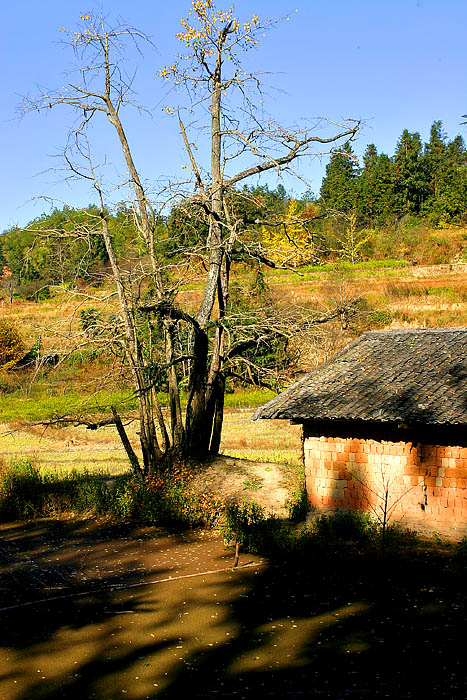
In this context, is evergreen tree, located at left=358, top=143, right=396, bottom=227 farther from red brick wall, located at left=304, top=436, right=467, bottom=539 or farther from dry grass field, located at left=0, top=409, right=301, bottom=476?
red brick wall, located at left=304, top=436, right=467, bottom=539

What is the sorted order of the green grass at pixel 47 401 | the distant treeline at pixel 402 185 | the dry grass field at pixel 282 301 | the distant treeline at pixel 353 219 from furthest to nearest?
the distant treeline at pixel 402 185 < the green grass at pixel 47 401 < the dry grass field at pixel 282 301 < the distant treeline at pixel 353 219

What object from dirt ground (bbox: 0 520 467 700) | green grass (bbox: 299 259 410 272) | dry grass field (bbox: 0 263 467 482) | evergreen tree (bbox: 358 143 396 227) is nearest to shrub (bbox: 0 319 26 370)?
dry grass field (bbox: 0 263 467 482)

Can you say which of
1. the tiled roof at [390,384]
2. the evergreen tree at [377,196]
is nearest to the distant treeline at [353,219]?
the evergreen tree at [377,196]

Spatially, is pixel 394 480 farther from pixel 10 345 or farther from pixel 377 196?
pixel 377 196

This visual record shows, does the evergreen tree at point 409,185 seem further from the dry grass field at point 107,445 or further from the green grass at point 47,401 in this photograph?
the dry grass field at point 107,445

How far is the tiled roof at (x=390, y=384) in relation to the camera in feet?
47.5

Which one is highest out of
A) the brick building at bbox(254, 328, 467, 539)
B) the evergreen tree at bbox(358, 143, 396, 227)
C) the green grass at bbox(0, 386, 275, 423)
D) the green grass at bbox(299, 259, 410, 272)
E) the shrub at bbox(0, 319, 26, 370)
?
the evergreen tree at bbox(358, 143, 396, 227)

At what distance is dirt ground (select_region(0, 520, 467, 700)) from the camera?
8898 millimetres

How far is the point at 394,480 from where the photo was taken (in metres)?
15.0

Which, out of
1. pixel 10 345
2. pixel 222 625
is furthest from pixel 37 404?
pixel 222 625

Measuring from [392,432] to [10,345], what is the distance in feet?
124

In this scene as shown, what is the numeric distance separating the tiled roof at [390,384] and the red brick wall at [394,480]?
91 cm

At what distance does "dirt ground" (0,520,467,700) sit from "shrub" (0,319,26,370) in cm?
3232

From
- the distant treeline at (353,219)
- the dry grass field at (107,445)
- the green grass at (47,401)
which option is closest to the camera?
the distant treeline at (353,219)
